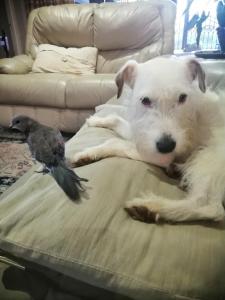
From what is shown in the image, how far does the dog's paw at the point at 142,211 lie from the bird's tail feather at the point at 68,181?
0.15 metres

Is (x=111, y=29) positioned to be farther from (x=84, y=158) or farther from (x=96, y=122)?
(x=84, y=158)

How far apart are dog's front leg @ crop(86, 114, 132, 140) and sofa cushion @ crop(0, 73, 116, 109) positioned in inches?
51.8

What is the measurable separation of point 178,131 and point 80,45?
299 centimetres

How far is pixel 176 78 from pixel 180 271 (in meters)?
0.72

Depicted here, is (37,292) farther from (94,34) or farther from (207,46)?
(207,46)

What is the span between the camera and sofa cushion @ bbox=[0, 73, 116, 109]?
2.79m

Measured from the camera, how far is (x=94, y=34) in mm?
3465

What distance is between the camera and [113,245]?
25.8 inches

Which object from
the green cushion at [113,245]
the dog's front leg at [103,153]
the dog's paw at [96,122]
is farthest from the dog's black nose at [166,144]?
the dog's paw at [96,122]

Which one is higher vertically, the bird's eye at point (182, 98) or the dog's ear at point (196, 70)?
the dog's ear at point (196, 70)

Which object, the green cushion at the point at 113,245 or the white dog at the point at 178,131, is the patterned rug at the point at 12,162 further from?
the green cushion at the point at 113,245

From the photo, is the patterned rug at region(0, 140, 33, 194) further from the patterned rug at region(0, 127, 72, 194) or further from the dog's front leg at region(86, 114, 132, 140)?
the dog's front leg at region(86, 114, 132, 140)

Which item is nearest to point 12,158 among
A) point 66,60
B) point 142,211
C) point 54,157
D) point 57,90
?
point 57,90

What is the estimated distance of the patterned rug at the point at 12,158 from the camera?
2189 millimetres
